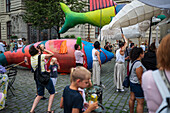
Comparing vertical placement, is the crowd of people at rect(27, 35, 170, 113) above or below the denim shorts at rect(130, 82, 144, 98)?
above

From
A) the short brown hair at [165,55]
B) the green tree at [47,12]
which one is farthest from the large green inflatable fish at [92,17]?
the short brown hair at [165,55]

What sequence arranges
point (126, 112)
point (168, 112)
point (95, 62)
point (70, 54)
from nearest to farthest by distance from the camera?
point (168, 112), point (126, 112), point (95, 62), point (70, 54)

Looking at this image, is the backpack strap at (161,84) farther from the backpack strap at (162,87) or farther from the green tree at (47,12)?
the green tree at (47,12)

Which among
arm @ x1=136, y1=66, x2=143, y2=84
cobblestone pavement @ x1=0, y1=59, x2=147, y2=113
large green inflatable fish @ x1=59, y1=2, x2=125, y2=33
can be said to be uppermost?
large green inflatable fish @ x1=59, y1=2, x2=125, y2=33

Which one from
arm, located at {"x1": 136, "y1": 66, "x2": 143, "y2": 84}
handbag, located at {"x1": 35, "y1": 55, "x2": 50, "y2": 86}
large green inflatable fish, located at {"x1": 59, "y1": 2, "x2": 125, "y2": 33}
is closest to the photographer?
arm, located at {"x1": 136, "y1": 66, "x2": 143, "y2": 84}

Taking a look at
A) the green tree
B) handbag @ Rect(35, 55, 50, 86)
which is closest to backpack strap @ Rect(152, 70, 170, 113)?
handbag @ Rect(35, 55, 50, 86)

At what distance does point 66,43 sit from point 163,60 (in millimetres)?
7000

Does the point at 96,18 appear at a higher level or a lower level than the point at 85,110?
higher

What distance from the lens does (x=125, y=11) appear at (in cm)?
439

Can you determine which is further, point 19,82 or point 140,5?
point 19,82

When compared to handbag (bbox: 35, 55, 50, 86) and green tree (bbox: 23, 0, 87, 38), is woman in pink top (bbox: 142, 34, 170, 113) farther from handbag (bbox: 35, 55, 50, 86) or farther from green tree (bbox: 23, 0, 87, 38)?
green tree (bbox: 23, 0, 87, 38)

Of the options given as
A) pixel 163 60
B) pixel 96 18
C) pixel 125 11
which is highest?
pixel 96 18

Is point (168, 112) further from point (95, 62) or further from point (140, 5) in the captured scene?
point (95, 62)

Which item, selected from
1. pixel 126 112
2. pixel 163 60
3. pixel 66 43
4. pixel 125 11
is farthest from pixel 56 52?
pixel 163 60
